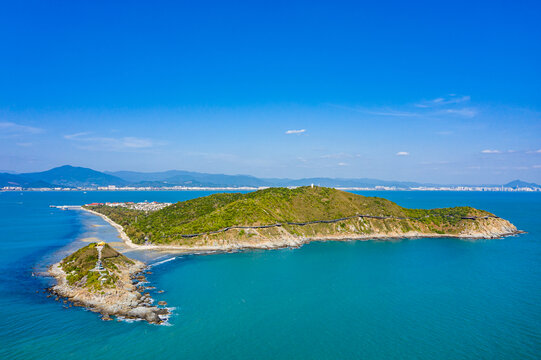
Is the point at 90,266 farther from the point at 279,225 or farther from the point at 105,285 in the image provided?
the point at 279,225

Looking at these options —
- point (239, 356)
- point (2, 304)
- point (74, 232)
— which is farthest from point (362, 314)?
point (74, 232)

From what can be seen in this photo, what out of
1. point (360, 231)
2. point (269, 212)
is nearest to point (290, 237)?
point (269, 212)

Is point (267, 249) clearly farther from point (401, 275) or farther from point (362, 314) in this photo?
point (362, 314)

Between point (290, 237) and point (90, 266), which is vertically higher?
point (90, 266)

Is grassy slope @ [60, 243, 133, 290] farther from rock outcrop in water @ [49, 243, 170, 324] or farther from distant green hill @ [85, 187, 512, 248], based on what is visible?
distant green hill @ [85, 187, 512, 248]

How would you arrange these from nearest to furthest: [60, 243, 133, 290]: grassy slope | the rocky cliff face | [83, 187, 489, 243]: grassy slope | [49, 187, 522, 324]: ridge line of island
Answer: [60, 243, 133, 290]: grassy slope
[49, 187, 522, 324]: ridge line of island
the rocky cliff face
[83, 187, 489, 243]: grassy slope

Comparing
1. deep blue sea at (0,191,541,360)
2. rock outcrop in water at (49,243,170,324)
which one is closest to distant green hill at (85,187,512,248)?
deep blue sea at (0,191,541,360)

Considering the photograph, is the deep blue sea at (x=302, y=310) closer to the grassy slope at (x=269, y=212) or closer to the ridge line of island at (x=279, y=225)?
the ridge line of island at (x=279, y=225)
